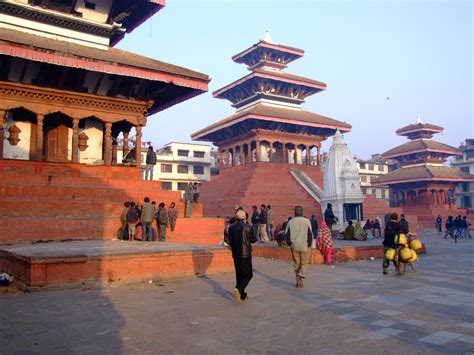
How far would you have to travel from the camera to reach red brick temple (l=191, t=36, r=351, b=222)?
83.6ft

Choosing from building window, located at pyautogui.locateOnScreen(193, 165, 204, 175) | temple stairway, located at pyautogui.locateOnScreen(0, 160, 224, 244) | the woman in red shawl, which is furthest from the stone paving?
building window, located at pyautogui.locateOnScreen(193, 165, 204, 175)

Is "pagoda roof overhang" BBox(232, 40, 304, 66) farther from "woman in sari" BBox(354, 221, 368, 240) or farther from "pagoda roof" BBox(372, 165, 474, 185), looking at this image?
"woman in sari" BBox(354, 221, 368, 240)

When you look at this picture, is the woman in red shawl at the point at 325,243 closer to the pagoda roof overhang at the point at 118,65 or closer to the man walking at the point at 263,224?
the man walking at the point at 263,224

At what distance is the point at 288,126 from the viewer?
32781 mm

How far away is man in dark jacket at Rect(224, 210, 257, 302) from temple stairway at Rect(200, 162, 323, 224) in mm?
16733

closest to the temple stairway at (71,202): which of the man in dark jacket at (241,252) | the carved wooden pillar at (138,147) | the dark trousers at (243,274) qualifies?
the carved wooden pillar at (138,147)

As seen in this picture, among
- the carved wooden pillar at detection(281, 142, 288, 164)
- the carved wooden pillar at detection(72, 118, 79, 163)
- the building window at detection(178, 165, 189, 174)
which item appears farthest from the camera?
the building window at detection(178, 165, 189, 174)

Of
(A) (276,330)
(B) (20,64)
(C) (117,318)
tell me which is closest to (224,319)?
(A) (276,330)

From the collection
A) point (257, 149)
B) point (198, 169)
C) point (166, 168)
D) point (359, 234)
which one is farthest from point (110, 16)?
point (198, 169)

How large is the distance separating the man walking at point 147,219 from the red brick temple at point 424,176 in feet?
109

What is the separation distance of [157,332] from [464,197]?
65457 mm

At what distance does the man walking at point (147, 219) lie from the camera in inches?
468

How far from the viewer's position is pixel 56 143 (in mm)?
16250

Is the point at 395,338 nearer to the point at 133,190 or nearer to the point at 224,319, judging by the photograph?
the point at 224,319
